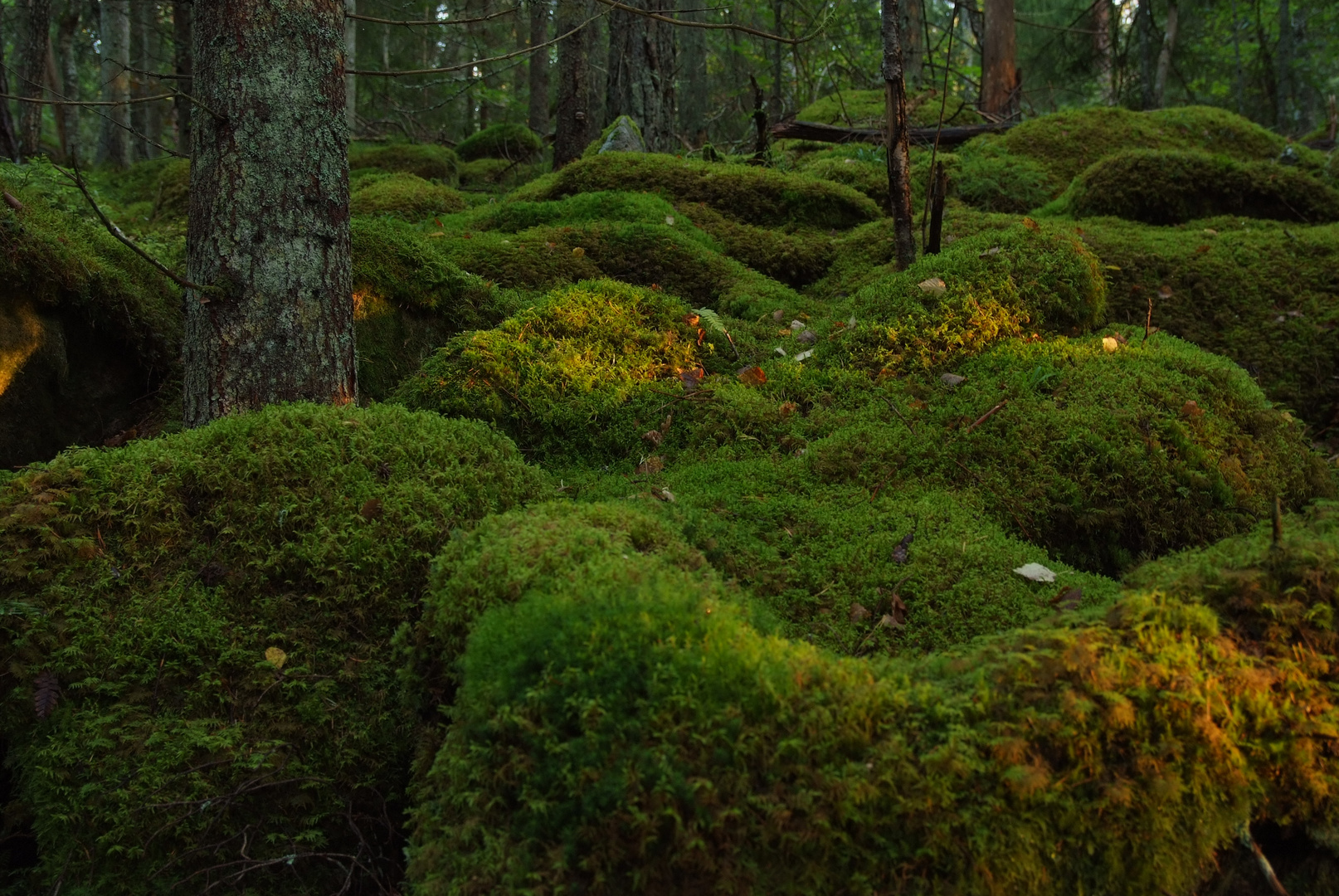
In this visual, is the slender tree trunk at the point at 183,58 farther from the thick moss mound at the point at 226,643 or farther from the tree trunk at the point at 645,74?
the thick moss mound at the point at 226,643

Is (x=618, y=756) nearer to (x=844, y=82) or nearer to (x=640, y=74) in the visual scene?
(x=640, y=74)

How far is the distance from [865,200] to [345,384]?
5.16m

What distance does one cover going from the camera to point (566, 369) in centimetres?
423

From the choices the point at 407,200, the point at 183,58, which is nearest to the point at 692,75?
the point at 183,58

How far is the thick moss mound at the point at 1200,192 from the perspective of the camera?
21.8ft

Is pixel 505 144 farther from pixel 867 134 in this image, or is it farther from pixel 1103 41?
pixel 1103 41

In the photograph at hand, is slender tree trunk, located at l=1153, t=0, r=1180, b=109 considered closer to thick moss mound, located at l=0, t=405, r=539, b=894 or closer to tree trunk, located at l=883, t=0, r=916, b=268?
tree trunk, located at l=883, t=0, r=916, b=268

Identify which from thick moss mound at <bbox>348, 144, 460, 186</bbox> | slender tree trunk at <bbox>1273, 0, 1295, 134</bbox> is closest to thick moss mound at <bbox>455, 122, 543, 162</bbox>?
thick moss mound at <bbox>348, 144, 460, 186</bbox>

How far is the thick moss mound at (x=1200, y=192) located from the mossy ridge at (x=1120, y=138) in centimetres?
149

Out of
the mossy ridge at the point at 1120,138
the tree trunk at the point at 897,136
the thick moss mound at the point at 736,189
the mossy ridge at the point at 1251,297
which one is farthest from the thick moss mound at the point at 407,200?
the mossy ridge at the point at 1251,297

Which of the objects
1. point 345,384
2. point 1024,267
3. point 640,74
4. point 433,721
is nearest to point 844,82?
point 640,74

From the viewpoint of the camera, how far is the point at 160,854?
233cm

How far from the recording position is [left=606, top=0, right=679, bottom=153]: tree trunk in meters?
9.66

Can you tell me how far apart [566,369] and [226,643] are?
2066mm
